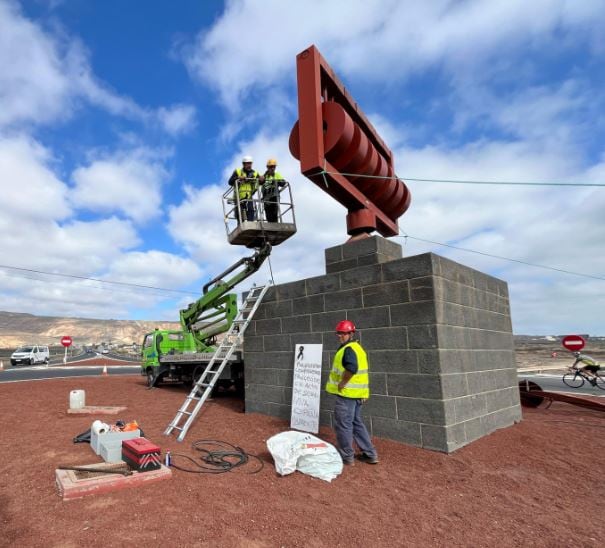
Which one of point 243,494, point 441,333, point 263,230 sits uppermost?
point 263,230

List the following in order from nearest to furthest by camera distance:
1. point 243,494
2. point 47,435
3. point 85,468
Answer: point 243,494 → point 85,468 → point 47,435

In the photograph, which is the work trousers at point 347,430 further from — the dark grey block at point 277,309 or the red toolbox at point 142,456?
the dark grey block at point 277,309

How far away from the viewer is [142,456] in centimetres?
490

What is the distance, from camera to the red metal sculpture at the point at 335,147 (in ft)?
23.2

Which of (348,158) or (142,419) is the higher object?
(348,158)

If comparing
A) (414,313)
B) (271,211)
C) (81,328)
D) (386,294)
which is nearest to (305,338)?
(386,294)

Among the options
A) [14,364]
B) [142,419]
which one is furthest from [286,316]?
[14,364]

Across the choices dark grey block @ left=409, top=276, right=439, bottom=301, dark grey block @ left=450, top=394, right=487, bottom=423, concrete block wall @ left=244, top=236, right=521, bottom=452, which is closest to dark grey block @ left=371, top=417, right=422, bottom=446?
concrete block wall @ left=244, top=236, right=521, bottom=452

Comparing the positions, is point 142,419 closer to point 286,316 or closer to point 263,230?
point 286,316

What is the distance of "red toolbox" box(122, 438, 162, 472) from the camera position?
16.1ft

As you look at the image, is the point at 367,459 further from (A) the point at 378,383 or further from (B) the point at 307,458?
(A) the point at 378,383

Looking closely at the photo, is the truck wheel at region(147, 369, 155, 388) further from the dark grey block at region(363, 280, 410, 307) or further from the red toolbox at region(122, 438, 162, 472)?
the dark grey block at region(363, 280, 410, 307)

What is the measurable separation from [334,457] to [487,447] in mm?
2634

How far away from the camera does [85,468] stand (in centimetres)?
485
